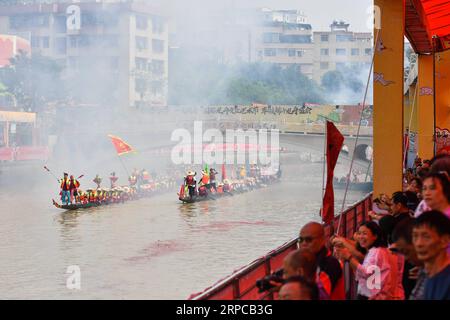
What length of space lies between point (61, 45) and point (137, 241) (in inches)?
2059

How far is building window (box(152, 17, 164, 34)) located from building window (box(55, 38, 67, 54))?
9.94 metres

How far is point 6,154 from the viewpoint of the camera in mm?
53344

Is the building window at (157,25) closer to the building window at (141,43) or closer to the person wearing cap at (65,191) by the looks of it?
the building window at (141,43)

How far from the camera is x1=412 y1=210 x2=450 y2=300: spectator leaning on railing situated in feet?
12.7

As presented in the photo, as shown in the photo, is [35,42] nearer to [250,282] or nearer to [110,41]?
[110,41]

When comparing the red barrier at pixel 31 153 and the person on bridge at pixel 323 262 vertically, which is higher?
the person on bridge at pixel 323 262

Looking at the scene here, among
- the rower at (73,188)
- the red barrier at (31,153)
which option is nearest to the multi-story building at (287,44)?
the red barrier at (31,153)

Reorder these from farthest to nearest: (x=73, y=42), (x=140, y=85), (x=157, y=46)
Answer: (x=73, y=42) → (x=157, y=46) → (x=140, y=85)

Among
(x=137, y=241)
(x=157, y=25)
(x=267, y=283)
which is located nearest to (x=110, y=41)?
(x=157, y=25)

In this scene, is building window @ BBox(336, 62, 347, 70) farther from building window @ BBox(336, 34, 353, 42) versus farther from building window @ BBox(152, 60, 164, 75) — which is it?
building window @ BBox(152, 60, 164, 75)

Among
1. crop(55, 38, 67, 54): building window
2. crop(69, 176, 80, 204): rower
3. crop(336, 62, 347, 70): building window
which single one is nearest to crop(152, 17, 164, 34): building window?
→ crop(55, 38, 67, 54): building window

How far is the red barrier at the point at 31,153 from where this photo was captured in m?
54.0
